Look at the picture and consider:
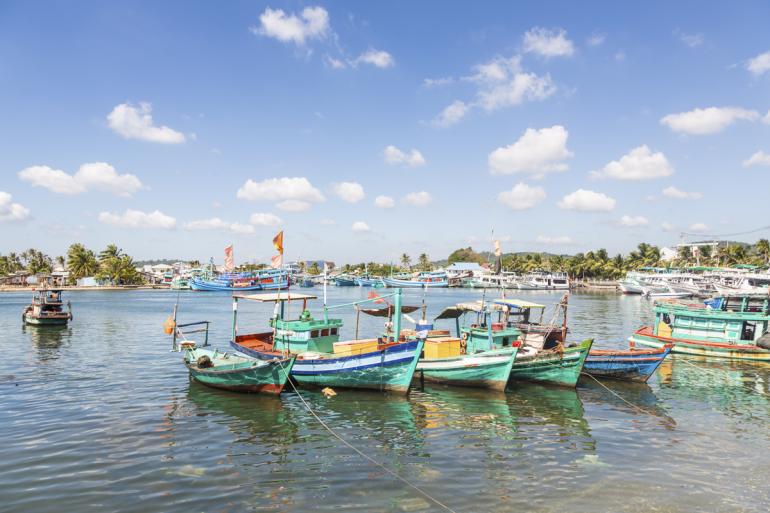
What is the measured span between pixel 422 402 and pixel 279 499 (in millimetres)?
9277

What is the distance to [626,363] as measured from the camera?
22812mm

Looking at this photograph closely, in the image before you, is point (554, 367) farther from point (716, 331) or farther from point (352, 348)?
point (716, 331)

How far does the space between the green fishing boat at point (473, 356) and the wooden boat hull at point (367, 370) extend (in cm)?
216

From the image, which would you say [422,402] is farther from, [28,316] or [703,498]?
[28,316]

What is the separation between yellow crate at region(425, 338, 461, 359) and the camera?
872 inches

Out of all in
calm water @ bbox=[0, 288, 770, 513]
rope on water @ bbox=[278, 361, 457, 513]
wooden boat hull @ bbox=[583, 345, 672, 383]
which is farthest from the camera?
wooden boat hull @ bbox=[583, 345, 672, 383]

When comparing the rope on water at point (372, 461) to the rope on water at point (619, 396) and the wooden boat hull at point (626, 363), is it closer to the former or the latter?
the rope on water at point (619, 396)

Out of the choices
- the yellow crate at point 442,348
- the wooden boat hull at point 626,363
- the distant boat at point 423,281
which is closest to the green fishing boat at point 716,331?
the wooden boat hull at point 626,363

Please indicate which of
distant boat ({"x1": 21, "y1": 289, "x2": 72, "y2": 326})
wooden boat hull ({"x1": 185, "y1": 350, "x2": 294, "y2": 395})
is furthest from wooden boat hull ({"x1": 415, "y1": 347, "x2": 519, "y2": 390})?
distant boat ({"x1": 21, "y1": 289, "x2": 72, "y2": 326})

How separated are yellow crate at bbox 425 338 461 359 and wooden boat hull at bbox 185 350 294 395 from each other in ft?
21.9

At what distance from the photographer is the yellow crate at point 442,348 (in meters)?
22.1

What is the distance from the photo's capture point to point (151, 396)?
20.1 metres

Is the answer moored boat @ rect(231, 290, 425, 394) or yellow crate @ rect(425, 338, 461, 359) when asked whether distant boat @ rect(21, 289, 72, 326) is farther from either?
yellow crate @ rect(425, 338, 461, 359)

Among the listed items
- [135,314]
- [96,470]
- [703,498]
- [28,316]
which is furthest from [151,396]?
[135,314]
